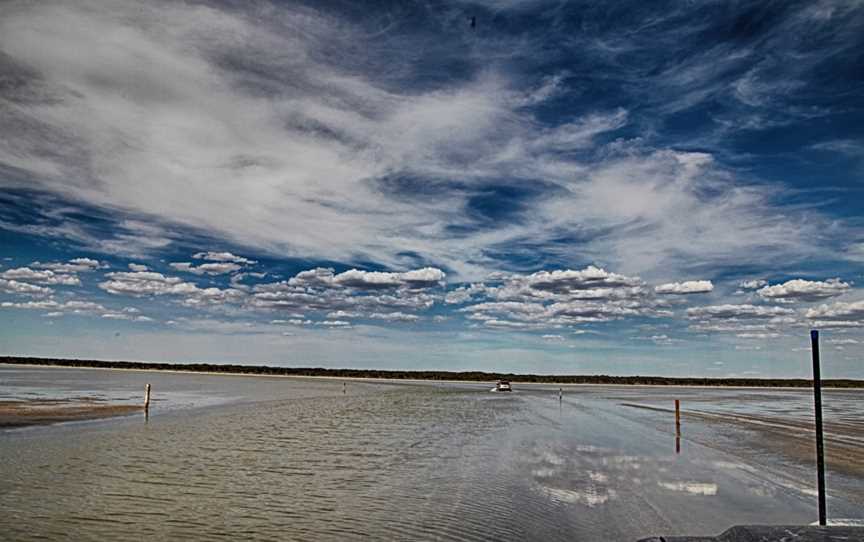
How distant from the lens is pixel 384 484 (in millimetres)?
15383

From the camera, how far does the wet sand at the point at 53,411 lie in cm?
2800

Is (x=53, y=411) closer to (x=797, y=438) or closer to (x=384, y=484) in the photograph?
(x=384, y=484)

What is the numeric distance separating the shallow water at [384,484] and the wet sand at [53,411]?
8.90 ft

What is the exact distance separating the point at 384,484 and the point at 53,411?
25832 mm

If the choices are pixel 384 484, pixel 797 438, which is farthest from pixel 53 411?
pixel 797 438

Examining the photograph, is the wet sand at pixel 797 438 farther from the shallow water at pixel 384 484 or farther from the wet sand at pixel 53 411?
the wet sand at pixel 53 411

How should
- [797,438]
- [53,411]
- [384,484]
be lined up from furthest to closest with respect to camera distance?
[53,411] → [797,438] → [384,484]

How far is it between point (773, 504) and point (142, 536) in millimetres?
12589

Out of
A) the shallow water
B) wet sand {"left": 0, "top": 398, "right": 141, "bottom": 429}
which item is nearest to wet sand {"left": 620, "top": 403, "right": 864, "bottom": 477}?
the shallow water

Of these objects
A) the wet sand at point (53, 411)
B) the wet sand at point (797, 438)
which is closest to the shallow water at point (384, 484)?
the wet sand at point (797, 438)

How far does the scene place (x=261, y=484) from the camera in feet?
48.9

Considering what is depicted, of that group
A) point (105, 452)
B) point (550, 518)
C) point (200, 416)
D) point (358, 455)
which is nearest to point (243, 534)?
point (550, 518)

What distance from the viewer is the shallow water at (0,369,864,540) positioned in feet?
36.7

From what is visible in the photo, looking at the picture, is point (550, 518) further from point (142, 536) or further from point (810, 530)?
point (142, 536)
